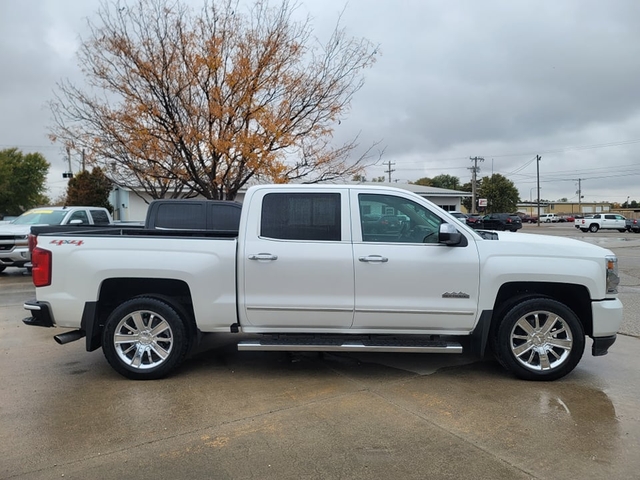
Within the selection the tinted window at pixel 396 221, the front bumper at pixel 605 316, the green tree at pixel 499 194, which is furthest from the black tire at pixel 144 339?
the green tree at pixel 499 194

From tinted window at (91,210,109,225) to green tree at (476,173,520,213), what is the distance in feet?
231

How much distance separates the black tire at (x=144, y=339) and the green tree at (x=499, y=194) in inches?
3070

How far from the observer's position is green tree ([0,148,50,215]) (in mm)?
47406

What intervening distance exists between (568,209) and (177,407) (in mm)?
149197

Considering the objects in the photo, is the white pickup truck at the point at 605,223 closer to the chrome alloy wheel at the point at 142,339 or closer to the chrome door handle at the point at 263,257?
the chrome door handle at the point at 263,257

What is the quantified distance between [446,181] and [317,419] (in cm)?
11214

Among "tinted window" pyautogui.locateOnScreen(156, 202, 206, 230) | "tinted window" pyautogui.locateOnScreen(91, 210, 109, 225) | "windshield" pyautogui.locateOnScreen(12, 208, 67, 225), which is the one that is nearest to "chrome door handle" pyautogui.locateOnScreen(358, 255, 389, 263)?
"tinted window" pyautogui.locateOnScreen(156, 202, 206, 230)

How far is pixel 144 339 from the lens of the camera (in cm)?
491

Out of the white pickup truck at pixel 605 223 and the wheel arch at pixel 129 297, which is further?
the white pickup truck at pixel 605 223

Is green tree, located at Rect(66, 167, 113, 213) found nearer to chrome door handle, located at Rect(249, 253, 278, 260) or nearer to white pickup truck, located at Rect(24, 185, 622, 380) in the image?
white pickup truck, located at Rect(24, 185, 622, 380)

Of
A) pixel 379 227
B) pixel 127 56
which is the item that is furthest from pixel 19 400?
pixel 127 56

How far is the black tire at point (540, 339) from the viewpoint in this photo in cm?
481

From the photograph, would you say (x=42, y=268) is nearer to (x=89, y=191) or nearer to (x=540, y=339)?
(x=540, y=339)

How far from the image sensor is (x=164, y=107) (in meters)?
14.2
